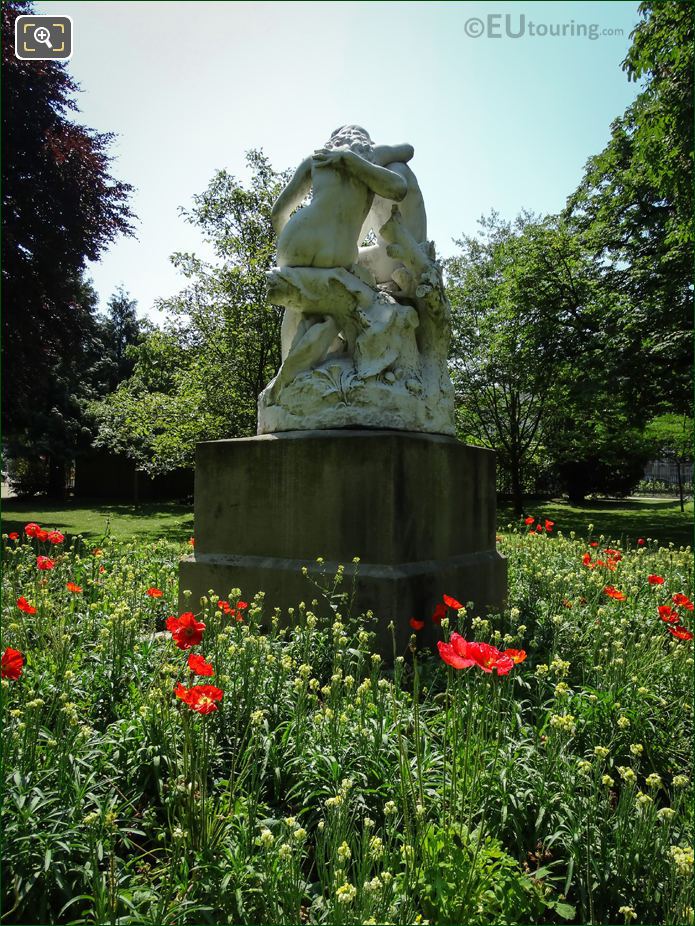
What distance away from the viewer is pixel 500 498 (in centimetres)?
2867

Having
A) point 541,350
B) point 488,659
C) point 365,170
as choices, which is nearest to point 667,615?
point 488,659

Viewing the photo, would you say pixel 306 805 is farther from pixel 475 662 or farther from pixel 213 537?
pixel 213 537

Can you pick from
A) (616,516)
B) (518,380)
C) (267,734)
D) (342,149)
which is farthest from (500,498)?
(267,734)

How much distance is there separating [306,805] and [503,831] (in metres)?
0.74

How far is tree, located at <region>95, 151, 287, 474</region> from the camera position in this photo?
54.3 feet

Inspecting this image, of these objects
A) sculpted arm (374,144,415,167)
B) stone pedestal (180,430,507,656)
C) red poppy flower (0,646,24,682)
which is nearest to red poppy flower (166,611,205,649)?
red poppy flower (0,646,24,682)

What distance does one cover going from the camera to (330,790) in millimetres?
2424

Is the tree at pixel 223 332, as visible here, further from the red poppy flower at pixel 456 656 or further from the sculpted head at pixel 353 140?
the red poppy flower at pixel 456 656

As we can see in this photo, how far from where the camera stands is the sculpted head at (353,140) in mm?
5098

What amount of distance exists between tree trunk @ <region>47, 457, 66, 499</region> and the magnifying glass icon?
33717 millimetres

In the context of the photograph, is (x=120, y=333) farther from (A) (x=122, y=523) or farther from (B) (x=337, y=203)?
(B) (x=337, y=203)

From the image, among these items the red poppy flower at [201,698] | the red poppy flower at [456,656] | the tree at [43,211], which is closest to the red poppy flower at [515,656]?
the red poppy flower at [456,656]

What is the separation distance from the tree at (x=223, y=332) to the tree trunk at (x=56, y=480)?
1864cm
